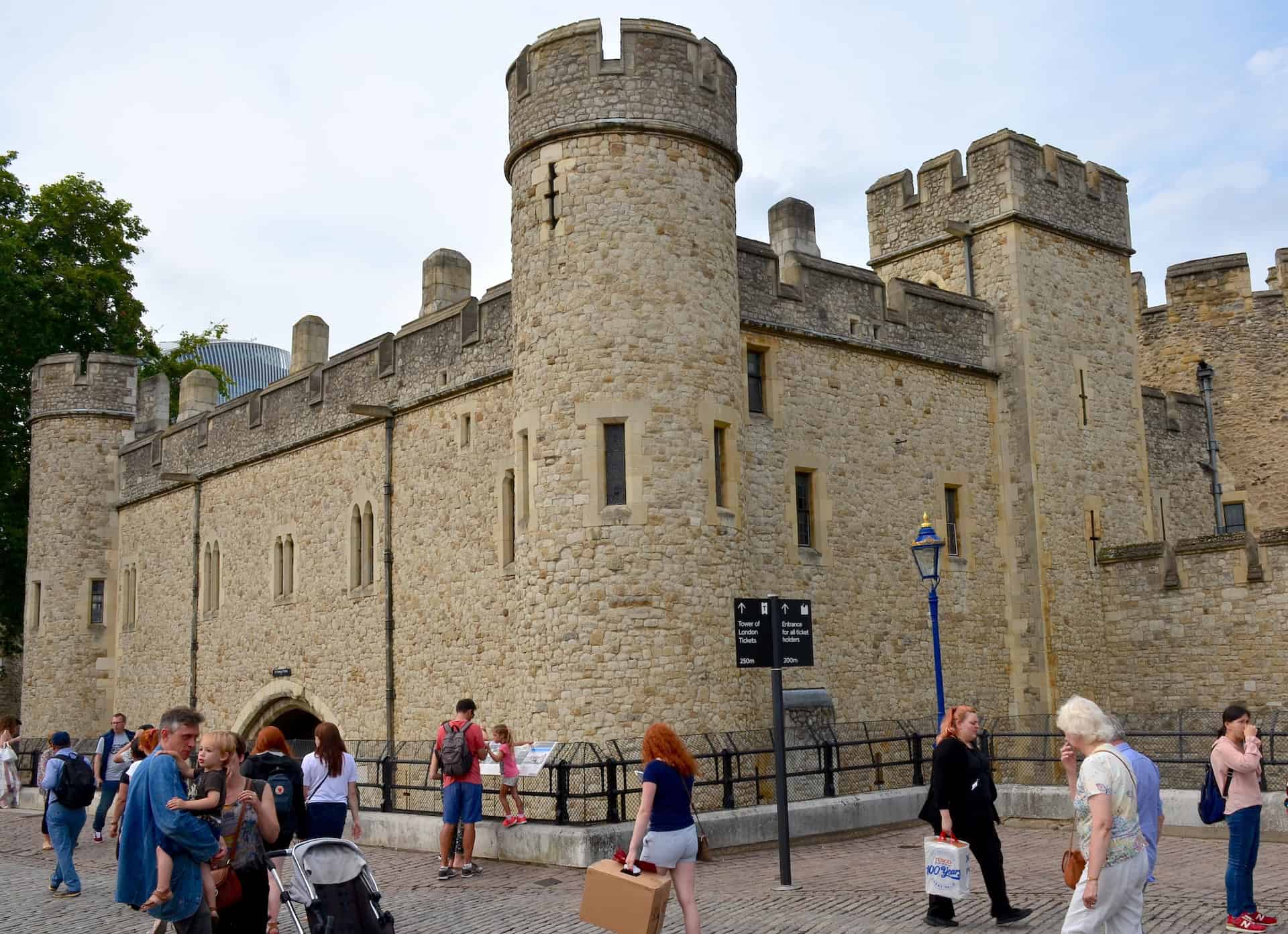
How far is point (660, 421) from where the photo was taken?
50.1 feet

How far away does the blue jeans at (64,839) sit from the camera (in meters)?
11.6

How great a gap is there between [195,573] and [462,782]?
15.5m

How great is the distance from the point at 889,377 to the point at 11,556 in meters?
21.5

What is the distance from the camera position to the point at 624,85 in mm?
15789

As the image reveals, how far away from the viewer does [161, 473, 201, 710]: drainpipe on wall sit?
25266 millimetres

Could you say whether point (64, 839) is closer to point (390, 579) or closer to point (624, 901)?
point (624, 901)

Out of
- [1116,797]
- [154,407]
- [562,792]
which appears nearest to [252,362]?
[154,407]

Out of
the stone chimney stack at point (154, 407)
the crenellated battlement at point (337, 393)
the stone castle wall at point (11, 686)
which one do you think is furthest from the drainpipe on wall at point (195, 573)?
the stone castle wall at point (11, 686)

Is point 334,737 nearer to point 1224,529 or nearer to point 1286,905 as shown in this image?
point 1286,905

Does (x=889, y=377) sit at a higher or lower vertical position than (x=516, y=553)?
higher

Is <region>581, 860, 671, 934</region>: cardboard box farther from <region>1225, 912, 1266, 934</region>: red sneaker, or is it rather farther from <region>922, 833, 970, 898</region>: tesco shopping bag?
<region>1225, 912, 1266, 934</region>: red sneaker

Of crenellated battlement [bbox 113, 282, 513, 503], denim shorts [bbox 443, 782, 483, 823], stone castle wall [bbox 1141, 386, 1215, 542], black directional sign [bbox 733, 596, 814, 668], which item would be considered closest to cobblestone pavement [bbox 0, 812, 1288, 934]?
denim shorts [bbox 443, 782, 483, 823]

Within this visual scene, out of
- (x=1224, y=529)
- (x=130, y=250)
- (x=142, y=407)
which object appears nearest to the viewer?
(x=1224, y=529)

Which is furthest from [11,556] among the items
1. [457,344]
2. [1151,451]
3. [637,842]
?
[637,842]
